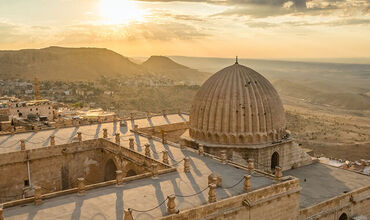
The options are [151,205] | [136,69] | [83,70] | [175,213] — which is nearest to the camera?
[175,213]

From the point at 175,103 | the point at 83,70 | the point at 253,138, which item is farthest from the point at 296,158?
the point at 83,70

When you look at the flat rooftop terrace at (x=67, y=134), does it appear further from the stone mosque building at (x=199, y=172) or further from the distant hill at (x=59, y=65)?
the distant hill at (x=59, y=65)

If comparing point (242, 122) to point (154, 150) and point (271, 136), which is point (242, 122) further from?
point (154, 150)

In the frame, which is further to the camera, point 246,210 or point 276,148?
point 276,148

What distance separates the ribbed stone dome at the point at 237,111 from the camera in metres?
23.7

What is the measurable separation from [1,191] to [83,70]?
14215cm

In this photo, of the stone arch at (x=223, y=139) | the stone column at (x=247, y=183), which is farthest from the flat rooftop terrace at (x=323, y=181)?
the stone arch at (x=223, y=139)

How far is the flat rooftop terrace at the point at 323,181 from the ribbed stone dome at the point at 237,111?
3434mm

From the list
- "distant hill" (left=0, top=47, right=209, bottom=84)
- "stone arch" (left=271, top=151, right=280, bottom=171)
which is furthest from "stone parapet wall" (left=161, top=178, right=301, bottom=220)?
"distant hill" (left=0, top=47, right=209, bottom=84)

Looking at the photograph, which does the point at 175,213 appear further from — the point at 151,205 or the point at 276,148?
the point at 276,148

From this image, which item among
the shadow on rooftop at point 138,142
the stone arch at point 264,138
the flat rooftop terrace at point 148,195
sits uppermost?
the stone arch at point 264,138

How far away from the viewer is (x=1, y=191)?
2206 cm

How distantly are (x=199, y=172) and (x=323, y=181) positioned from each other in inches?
392

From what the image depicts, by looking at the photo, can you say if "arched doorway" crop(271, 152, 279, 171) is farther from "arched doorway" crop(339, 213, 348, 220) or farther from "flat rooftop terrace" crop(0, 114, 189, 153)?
"flat rooftop terrace" crop(0, 114, 189, 153)
